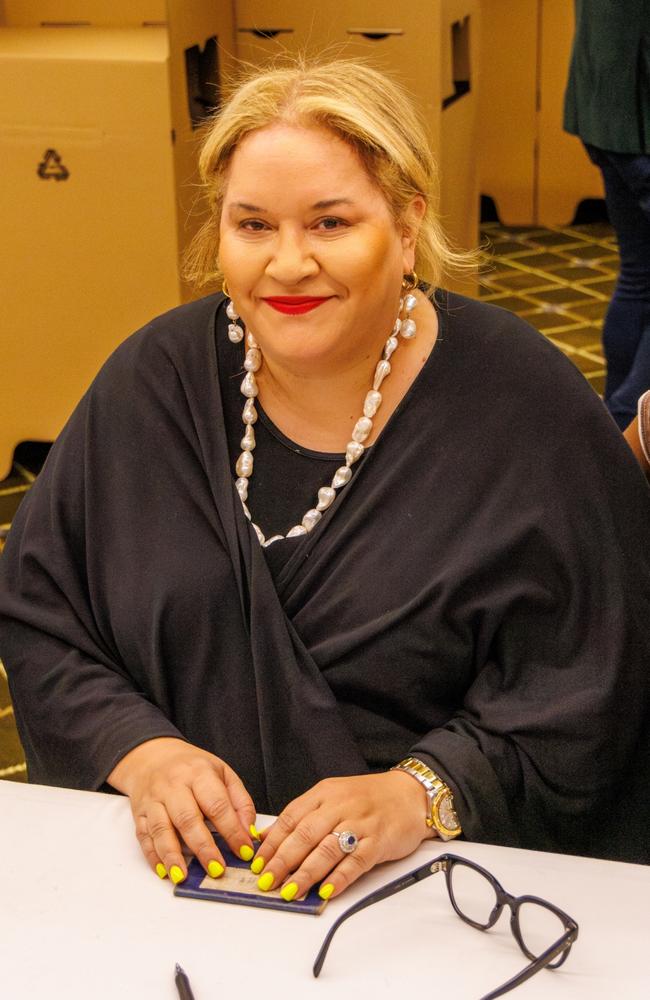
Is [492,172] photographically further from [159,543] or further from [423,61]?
[159,543]

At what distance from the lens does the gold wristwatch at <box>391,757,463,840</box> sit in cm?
137

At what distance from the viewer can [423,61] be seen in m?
3.51

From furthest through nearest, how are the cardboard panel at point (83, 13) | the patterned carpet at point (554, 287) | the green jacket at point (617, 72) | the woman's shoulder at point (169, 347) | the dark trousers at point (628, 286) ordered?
1. the patterned carpet at point (554, 287)
2. the cardboard panel at point (83, 13)
3. the dark trousers at point (628, 286)
4. the green jacket at point (617, 72)
5. the woman's shoulder at point (169, 347)

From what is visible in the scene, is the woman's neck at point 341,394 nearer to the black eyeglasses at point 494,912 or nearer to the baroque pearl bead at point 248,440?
the baroque pearl bead at point 248,440

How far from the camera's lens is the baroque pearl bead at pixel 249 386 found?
1.71 meters

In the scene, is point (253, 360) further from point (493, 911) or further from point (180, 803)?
point (493, 911)

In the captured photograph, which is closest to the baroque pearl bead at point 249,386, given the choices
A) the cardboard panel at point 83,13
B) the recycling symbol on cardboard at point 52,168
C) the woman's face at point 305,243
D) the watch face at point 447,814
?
the woman's face at point 305,243

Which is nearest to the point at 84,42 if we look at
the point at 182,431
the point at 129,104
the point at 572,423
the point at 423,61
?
the point at 129,104

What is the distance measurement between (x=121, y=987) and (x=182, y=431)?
29.9 inches

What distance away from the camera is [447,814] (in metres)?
1.38

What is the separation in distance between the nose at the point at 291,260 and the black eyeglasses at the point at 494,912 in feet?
2.13

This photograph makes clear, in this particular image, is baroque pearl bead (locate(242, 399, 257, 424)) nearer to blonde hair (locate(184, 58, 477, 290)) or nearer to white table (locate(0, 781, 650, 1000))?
blonde hair (locate(184, 58, 477, 290))

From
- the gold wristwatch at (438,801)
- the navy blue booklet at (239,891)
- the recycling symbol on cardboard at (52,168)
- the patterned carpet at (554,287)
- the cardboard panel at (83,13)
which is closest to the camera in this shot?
the navy blue booklet at (239,891)

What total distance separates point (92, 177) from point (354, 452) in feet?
6.59
